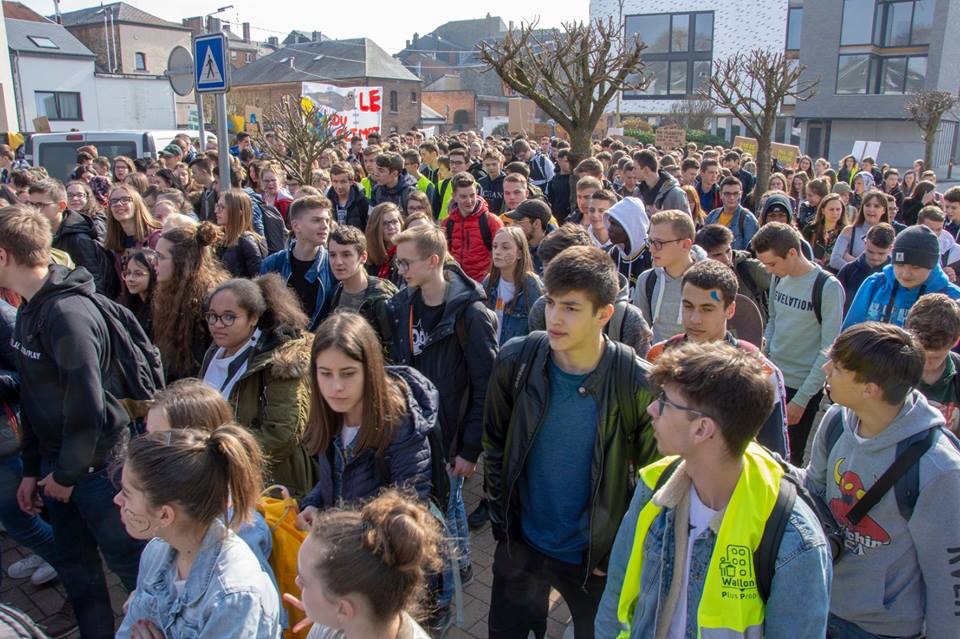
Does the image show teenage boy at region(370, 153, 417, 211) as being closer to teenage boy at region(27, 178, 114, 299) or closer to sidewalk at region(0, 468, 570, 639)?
teenage boy at region(27, 178, 114, 299)

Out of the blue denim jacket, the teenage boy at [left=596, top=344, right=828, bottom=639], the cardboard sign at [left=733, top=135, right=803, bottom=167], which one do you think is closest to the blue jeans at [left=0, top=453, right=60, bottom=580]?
the blue denim jacket

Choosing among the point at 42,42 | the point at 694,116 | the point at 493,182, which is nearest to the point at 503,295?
the point at 493,182

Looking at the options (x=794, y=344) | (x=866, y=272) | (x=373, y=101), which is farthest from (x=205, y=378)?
(x=373, y=101)

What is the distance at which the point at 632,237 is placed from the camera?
5551mm

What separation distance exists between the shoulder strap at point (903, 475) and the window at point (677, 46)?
5379cm

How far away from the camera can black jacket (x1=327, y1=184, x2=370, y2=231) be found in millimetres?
8523

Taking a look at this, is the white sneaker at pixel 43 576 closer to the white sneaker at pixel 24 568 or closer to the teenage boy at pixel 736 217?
the white sneaker at pixel 24 568

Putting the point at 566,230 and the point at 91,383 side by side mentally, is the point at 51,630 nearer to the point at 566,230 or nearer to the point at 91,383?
the point at 91,383

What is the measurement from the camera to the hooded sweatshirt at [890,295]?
4.43 meters

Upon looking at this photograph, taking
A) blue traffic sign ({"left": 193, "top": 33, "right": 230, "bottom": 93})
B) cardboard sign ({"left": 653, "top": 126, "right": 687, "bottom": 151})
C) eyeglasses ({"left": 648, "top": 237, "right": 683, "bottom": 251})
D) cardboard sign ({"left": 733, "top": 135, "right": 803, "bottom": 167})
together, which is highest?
blue traffic sign ({"left": 193, "top": 33, "right": 230, "bottom": 93})

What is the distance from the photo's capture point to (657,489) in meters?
2.06

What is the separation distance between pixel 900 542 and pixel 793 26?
2280 inches

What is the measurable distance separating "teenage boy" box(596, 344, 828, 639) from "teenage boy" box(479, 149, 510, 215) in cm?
799

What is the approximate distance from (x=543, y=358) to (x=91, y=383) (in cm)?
195
